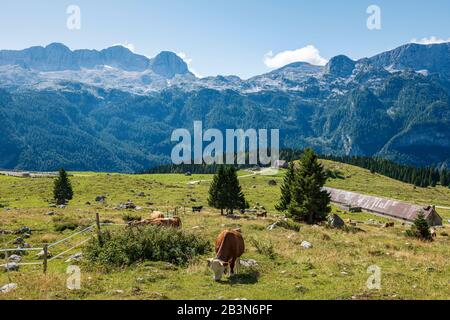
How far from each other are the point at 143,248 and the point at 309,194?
1427 inches

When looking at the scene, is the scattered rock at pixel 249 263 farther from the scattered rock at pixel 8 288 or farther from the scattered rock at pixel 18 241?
the scattered rock at pixel 18 241

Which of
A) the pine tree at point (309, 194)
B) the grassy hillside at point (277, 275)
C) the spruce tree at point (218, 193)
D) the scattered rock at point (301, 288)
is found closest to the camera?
the grassy hillside at point (277, 275)

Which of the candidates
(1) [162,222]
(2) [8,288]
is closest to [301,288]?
(2) [8,288]

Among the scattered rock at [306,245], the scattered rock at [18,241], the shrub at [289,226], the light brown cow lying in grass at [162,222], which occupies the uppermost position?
the light brown cow lying in grass at [162,222]

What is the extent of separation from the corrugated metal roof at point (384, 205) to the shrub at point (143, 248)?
253 ft

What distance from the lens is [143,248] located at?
25438 mm

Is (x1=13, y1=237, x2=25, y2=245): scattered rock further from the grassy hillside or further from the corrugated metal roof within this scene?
the corrugated metal roof

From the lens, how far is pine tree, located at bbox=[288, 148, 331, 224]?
187 ft

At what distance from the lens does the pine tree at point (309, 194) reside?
57.0 m

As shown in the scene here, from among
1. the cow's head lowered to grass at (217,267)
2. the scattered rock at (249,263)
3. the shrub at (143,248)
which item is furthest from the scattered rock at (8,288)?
the scattered rock at (249,263)

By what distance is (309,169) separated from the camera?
58344mm
